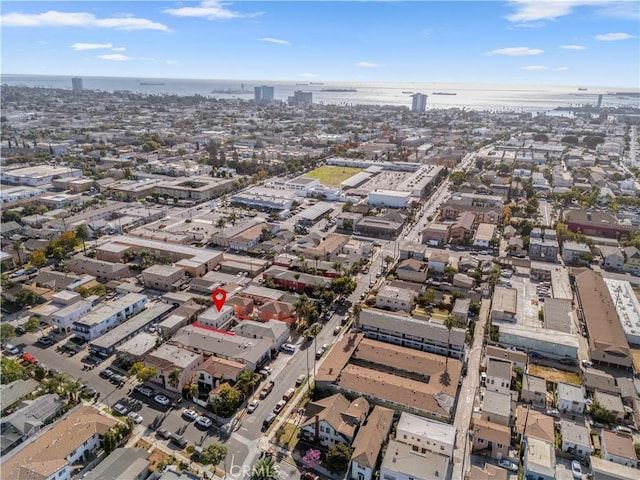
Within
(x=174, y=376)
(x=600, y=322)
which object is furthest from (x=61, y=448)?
(x=600, y=322)

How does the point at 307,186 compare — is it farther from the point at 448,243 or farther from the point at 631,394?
the point at 631,394

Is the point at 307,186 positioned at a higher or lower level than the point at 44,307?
higher

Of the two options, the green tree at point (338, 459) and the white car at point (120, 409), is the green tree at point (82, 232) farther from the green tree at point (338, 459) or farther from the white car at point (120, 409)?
the green tree at point (338, 459)

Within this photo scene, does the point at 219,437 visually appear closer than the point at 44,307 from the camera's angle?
Yes

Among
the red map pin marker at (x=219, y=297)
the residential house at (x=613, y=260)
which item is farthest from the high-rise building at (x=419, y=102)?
the red map pin marker at (x=219, y=297)

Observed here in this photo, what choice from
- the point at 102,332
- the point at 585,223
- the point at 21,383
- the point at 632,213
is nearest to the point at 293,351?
the point at 102,332

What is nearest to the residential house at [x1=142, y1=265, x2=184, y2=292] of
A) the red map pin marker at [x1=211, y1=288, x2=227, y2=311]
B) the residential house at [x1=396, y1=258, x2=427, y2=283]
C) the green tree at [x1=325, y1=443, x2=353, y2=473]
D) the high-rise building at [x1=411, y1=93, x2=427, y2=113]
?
the red map pin marker at [x1=211, y1=288, x2=227, y2=311]

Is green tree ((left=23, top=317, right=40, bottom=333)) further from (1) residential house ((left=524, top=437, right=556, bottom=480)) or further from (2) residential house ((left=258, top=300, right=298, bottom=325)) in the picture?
(1) residential house ((left=524, top=437, right=556, bottom=480))

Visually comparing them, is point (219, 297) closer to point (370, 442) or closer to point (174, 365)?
point (174, 365)
